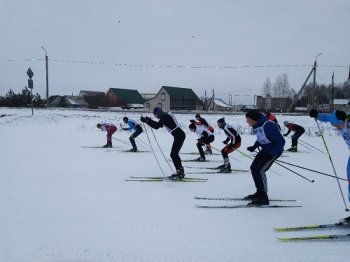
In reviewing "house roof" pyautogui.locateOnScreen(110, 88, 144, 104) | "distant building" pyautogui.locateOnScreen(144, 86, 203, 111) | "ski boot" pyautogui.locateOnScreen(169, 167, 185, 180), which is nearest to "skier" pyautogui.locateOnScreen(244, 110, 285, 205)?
"ski boot" pyautogui.locateOnScreen(169, 167, 185, 180)

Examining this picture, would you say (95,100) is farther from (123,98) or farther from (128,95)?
(128,95)

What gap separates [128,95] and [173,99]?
388 inches

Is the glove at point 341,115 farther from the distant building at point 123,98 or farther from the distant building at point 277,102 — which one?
the distant building at point 277,102

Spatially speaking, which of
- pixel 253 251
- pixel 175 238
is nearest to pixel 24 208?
pixel 175 238

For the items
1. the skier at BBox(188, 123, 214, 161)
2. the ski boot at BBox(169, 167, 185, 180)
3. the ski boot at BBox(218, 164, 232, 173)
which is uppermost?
the skier at BBox(188, 123, 214, 161)

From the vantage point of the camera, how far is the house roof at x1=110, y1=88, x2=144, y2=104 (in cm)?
5765

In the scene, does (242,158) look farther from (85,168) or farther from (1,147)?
(1,147)

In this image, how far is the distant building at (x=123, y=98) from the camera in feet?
184

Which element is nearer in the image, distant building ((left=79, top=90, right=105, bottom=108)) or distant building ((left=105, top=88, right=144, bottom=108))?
distant building ((left=79, top=90, right=105, bottom=108))

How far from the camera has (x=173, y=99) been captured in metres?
53.4

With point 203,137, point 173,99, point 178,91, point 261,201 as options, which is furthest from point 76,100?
point 261,201

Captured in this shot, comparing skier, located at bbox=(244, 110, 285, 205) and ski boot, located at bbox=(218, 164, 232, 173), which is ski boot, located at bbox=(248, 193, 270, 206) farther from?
ski boot, located at bbox=(218, 164, 232, 173)

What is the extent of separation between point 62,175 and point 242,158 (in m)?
6.20

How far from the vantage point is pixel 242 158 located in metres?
11.8
